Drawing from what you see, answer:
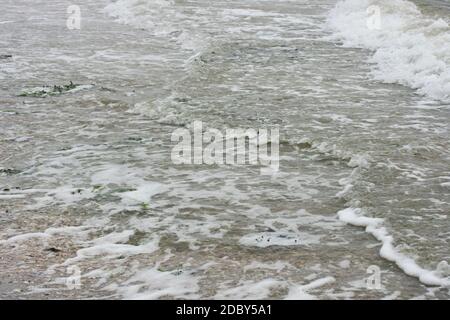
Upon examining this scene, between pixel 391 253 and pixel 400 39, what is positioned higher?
pixel 400 39

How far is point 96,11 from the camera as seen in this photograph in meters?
22.7

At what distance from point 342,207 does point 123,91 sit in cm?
624

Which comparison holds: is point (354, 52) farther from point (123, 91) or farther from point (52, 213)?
point (52, 213)

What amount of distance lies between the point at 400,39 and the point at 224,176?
32.7ft

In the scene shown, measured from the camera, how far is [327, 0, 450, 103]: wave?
1245 centimetres

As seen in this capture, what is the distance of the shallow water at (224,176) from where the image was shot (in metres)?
5.43
